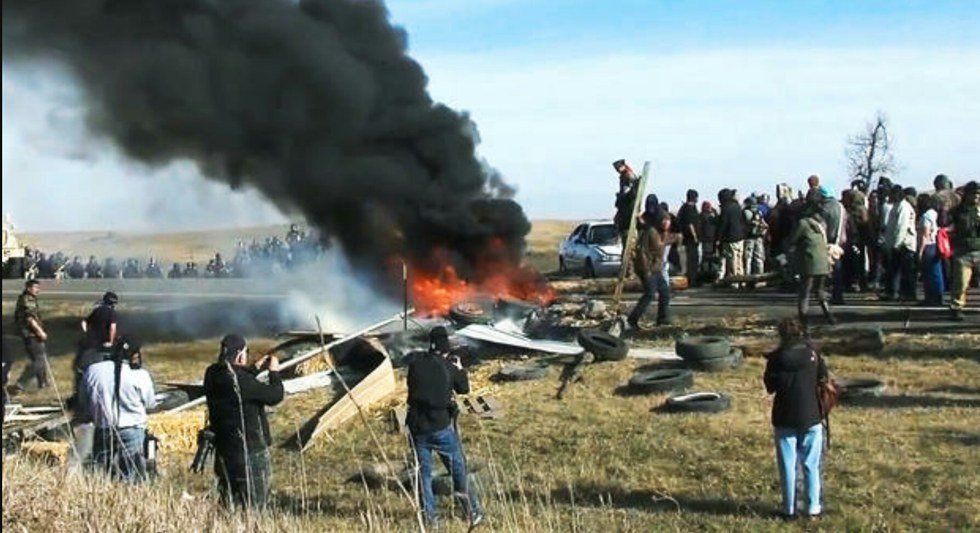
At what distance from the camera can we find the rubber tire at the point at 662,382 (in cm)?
1359

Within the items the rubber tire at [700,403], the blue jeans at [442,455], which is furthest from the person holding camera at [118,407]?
the rubber tire at [700,403]

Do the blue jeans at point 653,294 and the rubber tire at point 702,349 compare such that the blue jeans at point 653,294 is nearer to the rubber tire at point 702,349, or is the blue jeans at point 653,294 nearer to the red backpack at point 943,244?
the rubber tire at point 702,349

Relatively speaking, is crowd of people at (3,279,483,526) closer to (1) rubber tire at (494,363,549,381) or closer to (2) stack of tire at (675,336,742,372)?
(1) rubber tire at (494,363,549,381)

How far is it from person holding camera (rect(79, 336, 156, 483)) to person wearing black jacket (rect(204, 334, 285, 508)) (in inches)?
29.3

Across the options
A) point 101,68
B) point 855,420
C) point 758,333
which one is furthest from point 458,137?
point 855,420

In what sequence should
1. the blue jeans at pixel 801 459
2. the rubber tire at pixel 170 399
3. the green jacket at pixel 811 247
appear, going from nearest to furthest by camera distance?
the blue jeans at pixel 801 459
the green jacket at pixel 811 247
the rubber tire at pixel 170 399

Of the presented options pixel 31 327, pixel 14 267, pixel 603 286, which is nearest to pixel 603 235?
pixel 603 286

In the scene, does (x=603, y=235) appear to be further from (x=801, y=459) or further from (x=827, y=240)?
(x=801, y=459)

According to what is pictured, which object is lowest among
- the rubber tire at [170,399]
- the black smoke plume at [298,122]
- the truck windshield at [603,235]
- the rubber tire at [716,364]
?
the rubber tire at [170,399]

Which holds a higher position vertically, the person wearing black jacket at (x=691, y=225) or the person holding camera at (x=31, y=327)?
the person wearing black jacket at (x=691, y=225)

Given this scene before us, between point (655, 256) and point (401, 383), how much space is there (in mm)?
3719

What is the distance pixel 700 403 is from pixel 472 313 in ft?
20.1

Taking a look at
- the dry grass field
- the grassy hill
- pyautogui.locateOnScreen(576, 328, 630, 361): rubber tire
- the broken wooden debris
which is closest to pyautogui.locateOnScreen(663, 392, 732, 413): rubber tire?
the dry grass field

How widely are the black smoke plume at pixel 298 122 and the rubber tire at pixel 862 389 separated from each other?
446 inches
